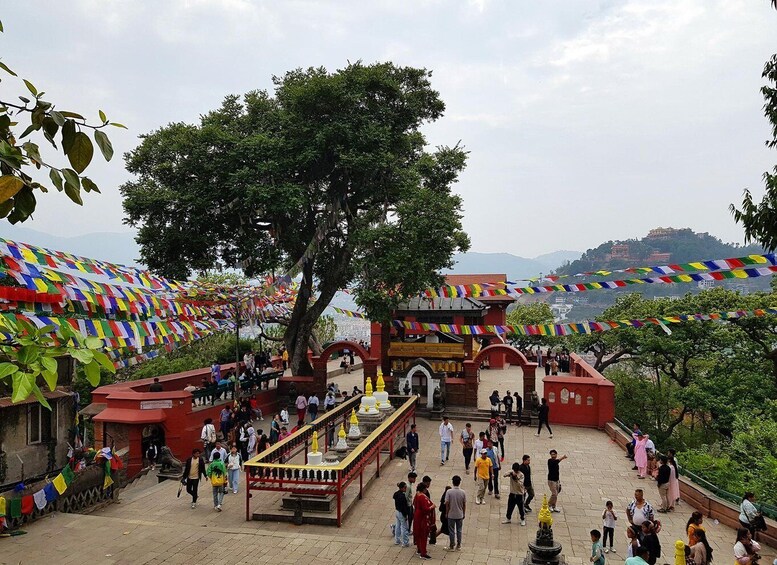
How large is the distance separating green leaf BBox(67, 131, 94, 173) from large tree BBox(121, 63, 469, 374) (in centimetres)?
1957

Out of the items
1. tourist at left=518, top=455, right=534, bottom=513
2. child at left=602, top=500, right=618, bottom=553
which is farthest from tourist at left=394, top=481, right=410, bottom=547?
child at left=602, top=500, right=618, bottom=553

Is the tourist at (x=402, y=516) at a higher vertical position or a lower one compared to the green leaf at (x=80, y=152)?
lower

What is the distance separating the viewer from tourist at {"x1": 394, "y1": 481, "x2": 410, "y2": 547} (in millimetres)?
10797

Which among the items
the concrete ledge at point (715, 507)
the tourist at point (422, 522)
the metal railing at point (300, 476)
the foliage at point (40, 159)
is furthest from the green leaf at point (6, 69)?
the concrete ledge at point (715, 507)

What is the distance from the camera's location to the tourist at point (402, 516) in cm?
1080

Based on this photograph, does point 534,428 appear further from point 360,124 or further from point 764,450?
point 360,124

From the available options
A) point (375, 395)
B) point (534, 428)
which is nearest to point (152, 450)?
point (375, 395)

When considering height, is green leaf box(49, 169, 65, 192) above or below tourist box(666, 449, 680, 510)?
above

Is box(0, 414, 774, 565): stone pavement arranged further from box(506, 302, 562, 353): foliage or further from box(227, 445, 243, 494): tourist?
box(506, 302, 562, 353): foliage

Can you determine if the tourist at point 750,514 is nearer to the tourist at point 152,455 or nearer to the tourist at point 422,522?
the tourist at point 422,522

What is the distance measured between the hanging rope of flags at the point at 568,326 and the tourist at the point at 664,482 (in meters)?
8.58

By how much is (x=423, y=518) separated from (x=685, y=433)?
25.4 meters

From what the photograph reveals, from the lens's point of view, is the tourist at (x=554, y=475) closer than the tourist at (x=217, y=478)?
No

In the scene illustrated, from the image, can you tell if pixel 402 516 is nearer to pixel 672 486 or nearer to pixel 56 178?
pixel 672 486
